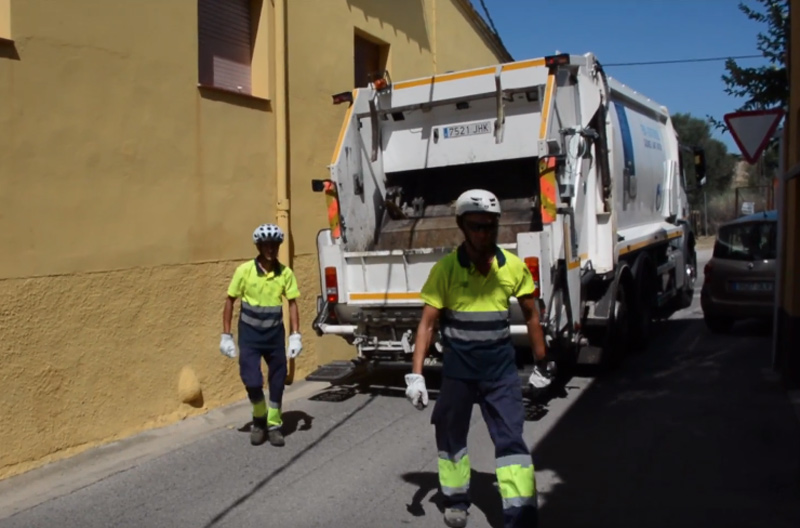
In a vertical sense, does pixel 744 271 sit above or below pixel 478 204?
below

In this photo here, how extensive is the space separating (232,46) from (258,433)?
13.1 ft

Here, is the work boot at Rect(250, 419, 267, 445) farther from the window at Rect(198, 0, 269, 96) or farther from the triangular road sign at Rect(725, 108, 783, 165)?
the triangular road sign at Rect(725, 108, 783, 165)

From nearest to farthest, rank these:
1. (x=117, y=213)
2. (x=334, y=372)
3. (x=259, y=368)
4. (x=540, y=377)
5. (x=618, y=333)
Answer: (x=540, y=377), (x=259, y=368), (x=117, y=213), (x=334, y=372), (x=618, y=333)

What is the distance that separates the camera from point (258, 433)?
654cm

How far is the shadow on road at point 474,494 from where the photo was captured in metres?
4.87

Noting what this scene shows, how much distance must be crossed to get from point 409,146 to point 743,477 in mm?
4471

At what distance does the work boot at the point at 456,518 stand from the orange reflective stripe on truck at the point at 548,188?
10.2ft

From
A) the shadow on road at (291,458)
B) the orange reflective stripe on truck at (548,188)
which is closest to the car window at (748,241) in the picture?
the orange reflective stripe on truck at (548,188)

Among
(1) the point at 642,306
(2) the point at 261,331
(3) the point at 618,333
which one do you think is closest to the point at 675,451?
(3) the point at 618,333

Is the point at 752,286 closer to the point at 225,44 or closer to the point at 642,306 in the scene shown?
the point at 642,306

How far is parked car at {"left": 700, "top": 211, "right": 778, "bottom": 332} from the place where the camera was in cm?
1045

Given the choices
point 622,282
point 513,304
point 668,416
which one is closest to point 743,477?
point 668,416

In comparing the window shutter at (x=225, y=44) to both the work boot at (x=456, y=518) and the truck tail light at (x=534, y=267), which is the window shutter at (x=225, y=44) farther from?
the work boot at (x=456, y=518)

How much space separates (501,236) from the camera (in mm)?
7734
